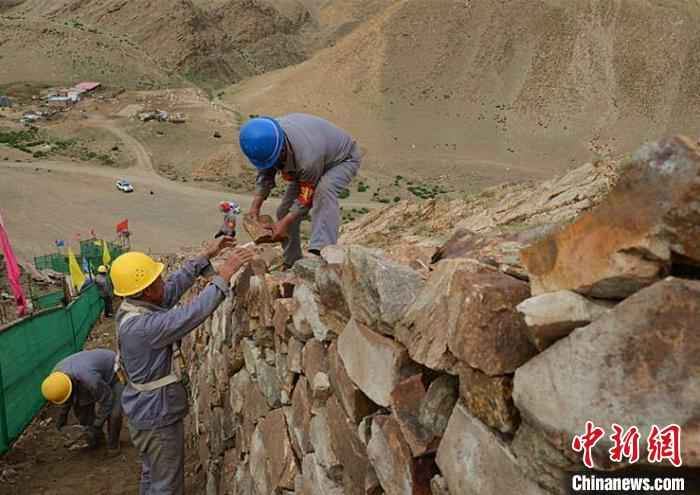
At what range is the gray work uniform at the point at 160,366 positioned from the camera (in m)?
4.10

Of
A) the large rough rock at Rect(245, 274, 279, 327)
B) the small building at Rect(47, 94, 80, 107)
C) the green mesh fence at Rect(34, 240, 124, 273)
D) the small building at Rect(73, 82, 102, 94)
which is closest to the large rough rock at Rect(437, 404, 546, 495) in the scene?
the large rough rock at Rect(245, 274, 279, 327)

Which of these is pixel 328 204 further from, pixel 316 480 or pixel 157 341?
pixel 316 480

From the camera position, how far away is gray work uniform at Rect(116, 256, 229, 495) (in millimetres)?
4102

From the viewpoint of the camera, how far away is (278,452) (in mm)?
3904

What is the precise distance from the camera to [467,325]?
1.84 m

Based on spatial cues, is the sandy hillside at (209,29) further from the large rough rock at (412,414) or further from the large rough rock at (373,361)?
the large rough rock at (412,414)

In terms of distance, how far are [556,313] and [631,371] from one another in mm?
250

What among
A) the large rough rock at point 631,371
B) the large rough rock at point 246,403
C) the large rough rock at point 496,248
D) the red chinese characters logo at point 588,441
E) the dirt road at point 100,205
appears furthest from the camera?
the dirt road at point 100,205

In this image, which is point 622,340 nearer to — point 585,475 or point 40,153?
point 585,475

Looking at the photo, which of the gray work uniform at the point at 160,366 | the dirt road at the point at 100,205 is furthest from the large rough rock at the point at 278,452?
the dirt road at the point at 100,205

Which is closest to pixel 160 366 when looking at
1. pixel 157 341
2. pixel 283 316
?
pixel 157 341

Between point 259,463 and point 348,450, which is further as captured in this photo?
point 259,463

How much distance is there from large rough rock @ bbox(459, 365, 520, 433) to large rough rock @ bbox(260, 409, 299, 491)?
2039 mm

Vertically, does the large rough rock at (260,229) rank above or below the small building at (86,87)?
above
